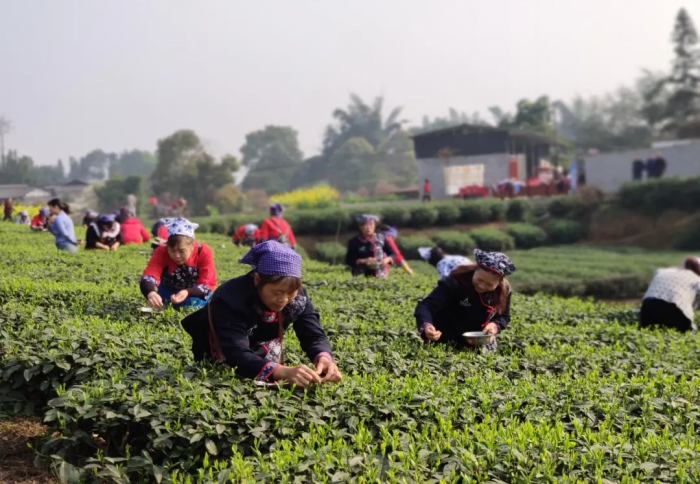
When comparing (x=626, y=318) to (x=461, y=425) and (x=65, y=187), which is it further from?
(x=65, y=187)

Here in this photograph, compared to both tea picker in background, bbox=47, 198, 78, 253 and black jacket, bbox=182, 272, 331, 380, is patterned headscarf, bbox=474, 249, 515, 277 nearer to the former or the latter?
black jacket, bbox=182, 272, 331, 380

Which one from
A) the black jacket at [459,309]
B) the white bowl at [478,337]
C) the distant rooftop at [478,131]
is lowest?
the white bowl at [478,337]

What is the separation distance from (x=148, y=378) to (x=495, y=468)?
189 centimetres

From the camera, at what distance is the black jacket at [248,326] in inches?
154

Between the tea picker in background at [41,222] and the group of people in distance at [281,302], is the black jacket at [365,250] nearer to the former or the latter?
the group of people in distance at [281,302]

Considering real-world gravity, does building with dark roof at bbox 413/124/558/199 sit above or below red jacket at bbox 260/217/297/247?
above

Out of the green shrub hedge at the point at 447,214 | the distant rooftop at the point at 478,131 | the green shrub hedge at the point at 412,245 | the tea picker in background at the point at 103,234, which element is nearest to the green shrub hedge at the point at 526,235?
the green shrub hedge at the point at 447,214

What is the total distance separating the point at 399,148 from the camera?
8275 cm

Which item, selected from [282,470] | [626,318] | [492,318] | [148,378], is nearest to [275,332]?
[148,378]

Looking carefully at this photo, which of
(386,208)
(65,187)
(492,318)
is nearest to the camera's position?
(492,318)

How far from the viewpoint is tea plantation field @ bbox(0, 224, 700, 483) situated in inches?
131

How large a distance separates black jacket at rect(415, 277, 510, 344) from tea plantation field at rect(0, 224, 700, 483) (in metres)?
0.26

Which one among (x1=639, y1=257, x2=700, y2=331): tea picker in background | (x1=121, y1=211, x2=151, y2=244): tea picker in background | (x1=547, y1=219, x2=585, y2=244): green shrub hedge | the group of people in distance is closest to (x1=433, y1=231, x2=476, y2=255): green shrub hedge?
(x1=547, y1=219, x2=585, y2=244): green shrub hedge

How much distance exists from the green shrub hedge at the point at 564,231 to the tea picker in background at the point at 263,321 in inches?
1130
